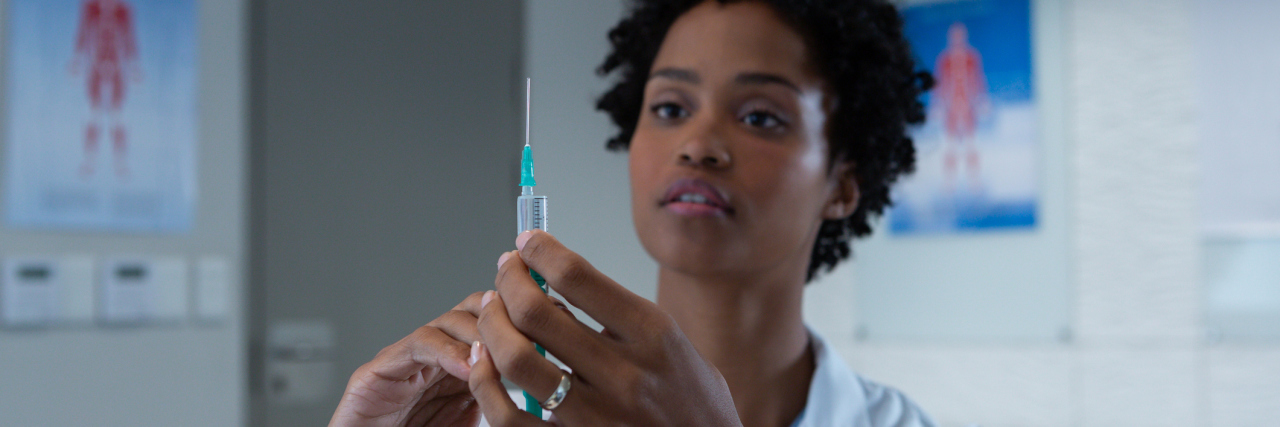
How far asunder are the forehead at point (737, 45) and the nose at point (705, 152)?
10 centimetres

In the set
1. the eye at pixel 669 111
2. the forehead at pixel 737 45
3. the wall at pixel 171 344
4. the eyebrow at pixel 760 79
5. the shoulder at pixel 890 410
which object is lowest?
the shoulder at pixel 890 410

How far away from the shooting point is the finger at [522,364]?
0.51m

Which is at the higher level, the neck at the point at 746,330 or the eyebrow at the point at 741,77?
the eyebrow at the point at 741,77

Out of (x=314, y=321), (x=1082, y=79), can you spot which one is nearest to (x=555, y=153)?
(x=314, y=321)

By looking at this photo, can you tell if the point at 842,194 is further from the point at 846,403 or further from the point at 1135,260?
the point at 1135,260

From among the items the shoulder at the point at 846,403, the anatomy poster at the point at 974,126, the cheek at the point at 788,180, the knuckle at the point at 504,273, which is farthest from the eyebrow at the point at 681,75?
the anatomy poster at the point at 974,126

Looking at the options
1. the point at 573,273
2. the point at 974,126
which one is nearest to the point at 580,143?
the point at 573,273

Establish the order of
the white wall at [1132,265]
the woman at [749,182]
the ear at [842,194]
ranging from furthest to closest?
the white wall at [1132,265], the ear at [842,194], the woman at [749,182]

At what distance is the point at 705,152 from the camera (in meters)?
0.96

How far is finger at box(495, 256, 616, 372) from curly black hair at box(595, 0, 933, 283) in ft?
2.23

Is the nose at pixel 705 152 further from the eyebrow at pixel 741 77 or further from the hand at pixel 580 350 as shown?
the hand at pixel 580 350

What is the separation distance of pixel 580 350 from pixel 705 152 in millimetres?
474

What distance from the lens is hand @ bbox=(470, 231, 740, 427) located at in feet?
1.72

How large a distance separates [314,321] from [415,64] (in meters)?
0.49
